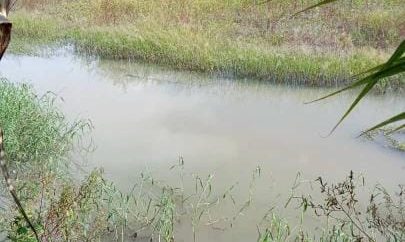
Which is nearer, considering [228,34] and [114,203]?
[114,203]

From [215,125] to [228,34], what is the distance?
3.01 metres

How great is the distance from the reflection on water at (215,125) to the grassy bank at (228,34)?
27 cm

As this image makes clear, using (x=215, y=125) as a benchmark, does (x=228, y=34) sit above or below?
above

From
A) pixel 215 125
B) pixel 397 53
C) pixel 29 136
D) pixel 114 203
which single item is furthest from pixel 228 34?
pixel 397 53

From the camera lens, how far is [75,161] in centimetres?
416

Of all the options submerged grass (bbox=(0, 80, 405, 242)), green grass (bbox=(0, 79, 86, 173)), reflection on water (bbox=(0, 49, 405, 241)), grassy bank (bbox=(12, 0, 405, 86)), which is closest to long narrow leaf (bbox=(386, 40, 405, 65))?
submerged grass (bbox=(0, 80, 405, 242))

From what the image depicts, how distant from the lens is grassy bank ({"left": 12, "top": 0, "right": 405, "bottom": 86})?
6805 mm

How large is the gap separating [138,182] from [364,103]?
3.21m

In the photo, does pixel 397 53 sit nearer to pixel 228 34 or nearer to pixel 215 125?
pixel 215 125

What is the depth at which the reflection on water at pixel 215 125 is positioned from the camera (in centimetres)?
416

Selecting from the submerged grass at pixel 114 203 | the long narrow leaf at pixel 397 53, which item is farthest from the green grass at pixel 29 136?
the long narrow leaf at pixel 397 53

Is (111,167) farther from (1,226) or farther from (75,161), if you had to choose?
(1,226)

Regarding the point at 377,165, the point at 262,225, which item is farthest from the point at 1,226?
the point at 377,165

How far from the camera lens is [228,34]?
788 cm
